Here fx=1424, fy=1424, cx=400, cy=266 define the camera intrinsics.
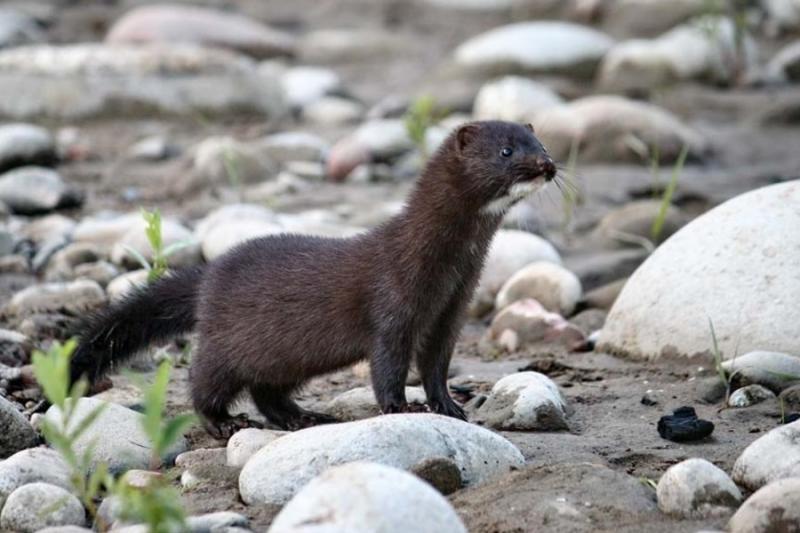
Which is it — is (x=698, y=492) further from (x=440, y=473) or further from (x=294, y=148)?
Answer: (x=294, y=148)

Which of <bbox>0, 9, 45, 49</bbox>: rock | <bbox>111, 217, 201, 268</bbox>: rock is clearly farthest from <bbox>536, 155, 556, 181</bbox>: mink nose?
<bbox>0, 9, 45, 49</bbox>: rock

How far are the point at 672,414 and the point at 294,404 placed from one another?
160 centimetres

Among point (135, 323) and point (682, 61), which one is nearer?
point (135, 323)

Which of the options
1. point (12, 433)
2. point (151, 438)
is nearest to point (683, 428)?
point (151, 438)

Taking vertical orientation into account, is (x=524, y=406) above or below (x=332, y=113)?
above

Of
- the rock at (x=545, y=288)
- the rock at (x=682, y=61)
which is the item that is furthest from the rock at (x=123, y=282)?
the rock at (x=682, y=61)

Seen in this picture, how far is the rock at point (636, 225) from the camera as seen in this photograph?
29.5 ft

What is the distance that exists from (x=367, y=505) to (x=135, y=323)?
2.79m

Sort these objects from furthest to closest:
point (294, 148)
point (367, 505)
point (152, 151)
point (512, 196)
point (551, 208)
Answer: point (152, 151) → point (294, 148) → point (551, 208) → point (512, 196) → point (367, 505)

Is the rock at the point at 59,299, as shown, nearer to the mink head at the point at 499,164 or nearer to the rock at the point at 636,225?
the mink head at the point at 499,164

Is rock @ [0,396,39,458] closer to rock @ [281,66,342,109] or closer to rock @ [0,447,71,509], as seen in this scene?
rock @ [0,447,71,509]

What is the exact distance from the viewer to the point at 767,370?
592 cm

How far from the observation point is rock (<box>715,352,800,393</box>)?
5.89 meters

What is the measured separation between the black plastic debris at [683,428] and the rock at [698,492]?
0.78 m
